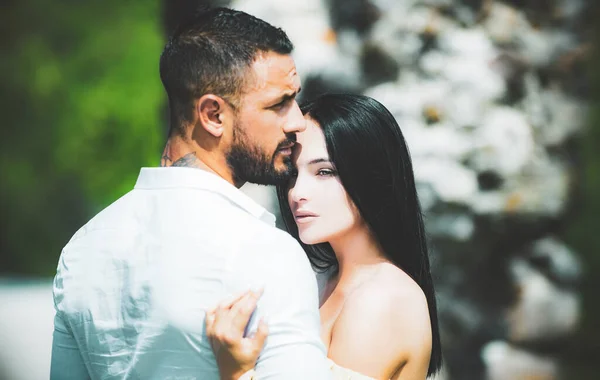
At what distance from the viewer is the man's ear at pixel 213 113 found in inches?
74.4

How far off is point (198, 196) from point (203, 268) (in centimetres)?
18

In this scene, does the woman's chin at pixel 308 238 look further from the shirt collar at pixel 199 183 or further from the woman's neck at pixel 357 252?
the shirt collar at pixel 199 183

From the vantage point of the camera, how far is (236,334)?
1667 millimetres

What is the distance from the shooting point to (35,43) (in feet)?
34.0

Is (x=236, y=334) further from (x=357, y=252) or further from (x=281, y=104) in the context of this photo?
(x=357, y=252)

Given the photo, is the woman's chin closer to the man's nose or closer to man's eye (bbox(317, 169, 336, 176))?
man's eye (bbox(317, 169, 336, 176))

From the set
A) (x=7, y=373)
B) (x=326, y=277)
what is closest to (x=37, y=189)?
(x=7, y=373)

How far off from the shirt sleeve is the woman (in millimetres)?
467

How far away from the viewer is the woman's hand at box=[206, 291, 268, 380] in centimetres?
167

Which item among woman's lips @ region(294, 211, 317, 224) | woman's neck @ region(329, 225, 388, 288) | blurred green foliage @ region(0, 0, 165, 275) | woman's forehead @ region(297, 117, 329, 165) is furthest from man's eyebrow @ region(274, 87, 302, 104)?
blurred green foliage @ region(0, 0, 165, 275)

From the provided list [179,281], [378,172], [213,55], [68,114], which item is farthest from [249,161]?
[68,114]

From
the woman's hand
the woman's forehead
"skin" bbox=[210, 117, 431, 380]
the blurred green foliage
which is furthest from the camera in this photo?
the blurred green foliage

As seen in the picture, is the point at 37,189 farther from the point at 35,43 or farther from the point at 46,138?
the point at 35,43

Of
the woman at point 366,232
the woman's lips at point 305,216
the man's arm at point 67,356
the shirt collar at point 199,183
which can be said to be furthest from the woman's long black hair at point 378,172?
the man's arm at point 67,356
